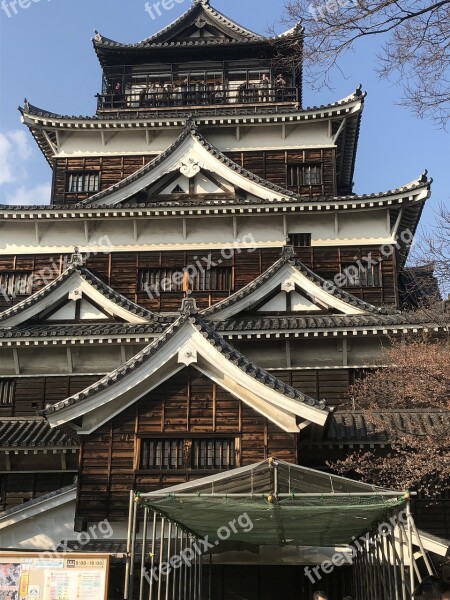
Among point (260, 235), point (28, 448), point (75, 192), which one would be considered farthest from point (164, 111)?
point (28, 448)

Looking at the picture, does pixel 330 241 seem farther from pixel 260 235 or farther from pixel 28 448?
pixel 28 448

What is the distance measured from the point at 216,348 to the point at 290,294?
22.3 feet

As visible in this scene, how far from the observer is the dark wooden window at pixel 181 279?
22156 mm

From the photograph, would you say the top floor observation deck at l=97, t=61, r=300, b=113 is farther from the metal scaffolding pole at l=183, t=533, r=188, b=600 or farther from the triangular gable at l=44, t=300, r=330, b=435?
the metal scaffolding pole at l=183, t=533, r=188, b=600

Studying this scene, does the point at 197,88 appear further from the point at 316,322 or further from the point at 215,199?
A: the point at 316,322

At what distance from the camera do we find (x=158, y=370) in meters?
14.2

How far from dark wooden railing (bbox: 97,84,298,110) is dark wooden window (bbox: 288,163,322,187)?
3.10 metres

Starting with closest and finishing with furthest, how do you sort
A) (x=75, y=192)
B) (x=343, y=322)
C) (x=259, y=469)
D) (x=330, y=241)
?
(x=259, y=469) → (x=343, y=322) → (x=330, y=241) → (x=75, y=192)

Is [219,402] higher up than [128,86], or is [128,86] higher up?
[128,86]

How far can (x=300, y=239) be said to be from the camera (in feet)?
73.4

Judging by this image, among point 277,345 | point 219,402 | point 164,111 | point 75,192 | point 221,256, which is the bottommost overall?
point 219,402

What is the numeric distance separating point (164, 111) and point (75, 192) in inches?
179

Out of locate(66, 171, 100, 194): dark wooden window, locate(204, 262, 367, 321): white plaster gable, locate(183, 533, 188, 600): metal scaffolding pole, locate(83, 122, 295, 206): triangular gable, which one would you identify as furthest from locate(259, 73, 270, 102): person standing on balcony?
locate(183, 533, 188, 600): metal scaffolding pole

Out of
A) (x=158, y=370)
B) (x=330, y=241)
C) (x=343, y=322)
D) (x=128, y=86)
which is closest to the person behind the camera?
(x=158, y=370)
